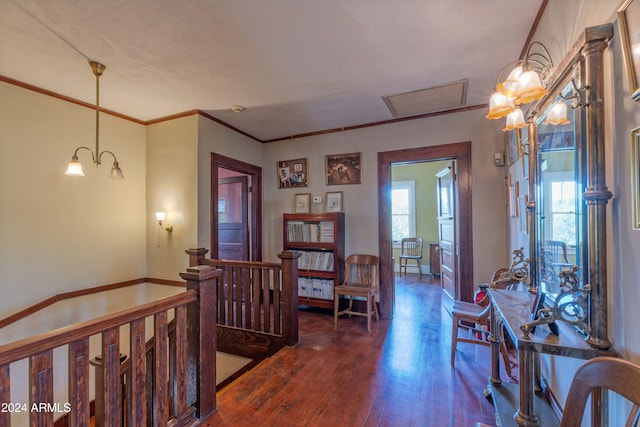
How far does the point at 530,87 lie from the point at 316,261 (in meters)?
3.06

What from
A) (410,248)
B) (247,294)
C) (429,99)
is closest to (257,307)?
(247,294)

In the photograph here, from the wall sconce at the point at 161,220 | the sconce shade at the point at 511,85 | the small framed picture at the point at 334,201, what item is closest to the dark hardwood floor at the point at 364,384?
the small framed picture at the point at 334,201

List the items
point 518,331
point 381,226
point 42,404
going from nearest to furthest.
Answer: point 42,404
point 518,331
point 381,226

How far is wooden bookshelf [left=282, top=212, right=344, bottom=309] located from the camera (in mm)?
3787

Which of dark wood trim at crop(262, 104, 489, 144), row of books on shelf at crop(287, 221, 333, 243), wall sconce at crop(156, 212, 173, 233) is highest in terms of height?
dark wood trim at crop(262, 104, 489, 144)

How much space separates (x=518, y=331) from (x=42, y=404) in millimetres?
2000

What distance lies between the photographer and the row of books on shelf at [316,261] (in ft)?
12.6

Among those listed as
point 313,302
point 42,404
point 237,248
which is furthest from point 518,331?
point 237,248

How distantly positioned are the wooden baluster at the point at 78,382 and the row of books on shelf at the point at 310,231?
9.63 ft

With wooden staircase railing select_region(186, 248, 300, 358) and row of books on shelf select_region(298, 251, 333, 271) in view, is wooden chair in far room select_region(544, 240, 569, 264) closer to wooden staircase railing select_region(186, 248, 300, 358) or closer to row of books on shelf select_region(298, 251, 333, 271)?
wooden staircase railing select_region(186, 248, 300, 358)

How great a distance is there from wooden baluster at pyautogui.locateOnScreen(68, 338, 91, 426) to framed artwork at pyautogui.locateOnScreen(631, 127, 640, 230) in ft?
7.17

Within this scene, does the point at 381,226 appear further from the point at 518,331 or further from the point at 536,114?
the point at 518,331

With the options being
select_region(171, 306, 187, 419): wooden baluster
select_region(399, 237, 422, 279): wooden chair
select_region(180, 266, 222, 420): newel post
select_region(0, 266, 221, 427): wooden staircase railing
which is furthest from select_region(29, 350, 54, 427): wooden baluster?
select_region(399, 237, 422, 279): wooden chair

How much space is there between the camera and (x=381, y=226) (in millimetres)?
3736
